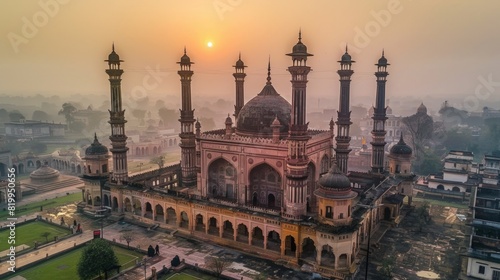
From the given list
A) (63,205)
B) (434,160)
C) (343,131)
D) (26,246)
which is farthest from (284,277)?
(434,160)

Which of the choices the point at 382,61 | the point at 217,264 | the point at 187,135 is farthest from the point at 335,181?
the point at 382,61

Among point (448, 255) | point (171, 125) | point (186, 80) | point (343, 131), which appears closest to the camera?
point (448, 255)

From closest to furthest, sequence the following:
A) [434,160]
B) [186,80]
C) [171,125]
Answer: [186,80] < [434,160] < [171,125]

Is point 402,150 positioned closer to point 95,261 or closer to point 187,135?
point 187,135

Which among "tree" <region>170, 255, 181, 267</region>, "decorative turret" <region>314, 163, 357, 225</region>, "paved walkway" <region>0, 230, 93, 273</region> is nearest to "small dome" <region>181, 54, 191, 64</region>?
"paved walkway" <region>0, 230, 93, 273</region>

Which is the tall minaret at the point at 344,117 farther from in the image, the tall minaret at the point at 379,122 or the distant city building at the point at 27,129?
the distant city building at the point at 27,129

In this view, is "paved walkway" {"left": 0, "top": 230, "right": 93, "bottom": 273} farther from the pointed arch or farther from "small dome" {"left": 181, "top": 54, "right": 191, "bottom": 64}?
"small dome" {"left": 181, "top": 54, "right": 191, "bottom": 64}

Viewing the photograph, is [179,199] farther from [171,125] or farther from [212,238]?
[171,125]
